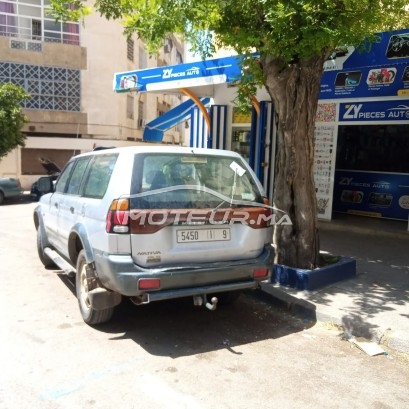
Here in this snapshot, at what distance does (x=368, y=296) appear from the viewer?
4.97 metres

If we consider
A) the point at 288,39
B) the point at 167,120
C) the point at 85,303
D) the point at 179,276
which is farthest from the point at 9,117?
the point at 179,276

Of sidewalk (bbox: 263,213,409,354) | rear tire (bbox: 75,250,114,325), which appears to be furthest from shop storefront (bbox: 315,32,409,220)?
rear tire (bbox: 75,250,114,325)

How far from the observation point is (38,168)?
2478cm

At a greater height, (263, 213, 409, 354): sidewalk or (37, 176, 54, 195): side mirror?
(37, 176, 54, 195): side mirror

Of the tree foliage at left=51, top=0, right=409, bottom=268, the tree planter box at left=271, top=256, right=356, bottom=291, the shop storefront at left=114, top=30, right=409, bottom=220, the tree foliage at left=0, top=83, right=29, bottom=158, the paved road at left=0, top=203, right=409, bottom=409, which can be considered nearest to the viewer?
the paved road at left=0, top=203, right=409, bottom=409

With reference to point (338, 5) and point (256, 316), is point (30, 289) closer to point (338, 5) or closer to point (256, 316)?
point (256, 316)

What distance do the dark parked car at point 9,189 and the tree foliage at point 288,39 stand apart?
1189 centimetres

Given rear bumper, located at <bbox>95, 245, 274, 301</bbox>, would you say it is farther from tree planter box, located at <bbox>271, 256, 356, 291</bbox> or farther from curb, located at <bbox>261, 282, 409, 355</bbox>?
tree planter box, located at <bbox>271, 256, 356, 291</bbox>

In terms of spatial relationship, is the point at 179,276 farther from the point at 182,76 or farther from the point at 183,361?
the point at 182,76

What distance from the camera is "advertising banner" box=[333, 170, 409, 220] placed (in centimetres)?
916

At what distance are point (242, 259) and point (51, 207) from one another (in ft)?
9.62

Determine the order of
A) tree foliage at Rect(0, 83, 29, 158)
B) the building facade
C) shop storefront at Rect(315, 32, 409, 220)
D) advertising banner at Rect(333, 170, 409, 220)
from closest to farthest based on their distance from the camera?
shop storefront at Rect(315, 32, 409, 220) < advertising banner at Rect(333, 170, 409, 220) < tree foliage at Rect(0, 83, 29, 158) < the building facade

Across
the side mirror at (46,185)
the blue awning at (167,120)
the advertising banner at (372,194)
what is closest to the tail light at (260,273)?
the side mirror at (46,185)

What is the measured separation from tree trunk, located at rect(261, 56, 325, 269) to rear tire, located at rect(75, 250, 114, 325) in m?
2.51
